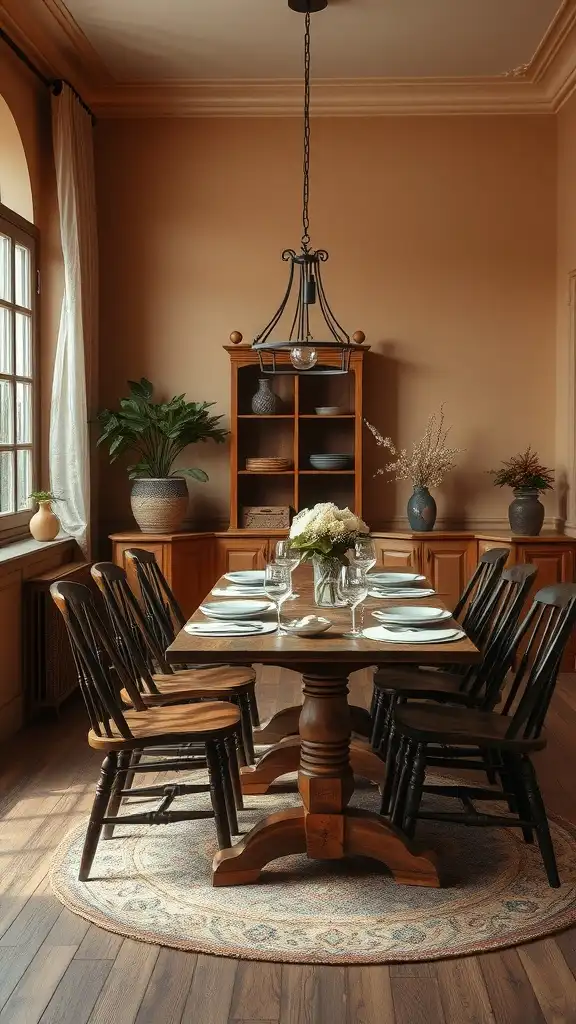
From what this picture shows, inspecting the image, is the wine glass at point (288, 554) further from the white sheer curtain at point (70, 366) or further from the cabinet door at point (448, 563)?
the cabinet door at point (448, 563)

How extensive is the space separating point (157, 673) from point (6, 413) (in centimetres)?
196

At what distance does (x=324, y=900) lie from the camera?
3041mm

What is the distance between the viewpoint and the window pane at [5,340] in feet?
18.0

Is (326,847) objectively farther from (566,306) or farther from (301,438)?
(566,306)

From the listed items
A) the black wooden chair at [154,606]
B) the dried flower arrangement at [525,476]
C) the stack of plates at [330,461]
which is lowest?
the black wooden chair at [154,606]

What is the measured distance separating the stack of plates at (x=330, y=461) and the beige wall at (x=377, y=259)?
39 centimetres

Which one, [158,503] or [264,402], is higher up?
[264,402]

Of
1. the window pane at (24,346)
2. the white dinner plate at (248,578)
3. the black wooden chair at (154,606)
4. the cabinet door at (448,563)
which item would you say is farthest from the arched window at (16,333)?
the cabinet door at (448,563)

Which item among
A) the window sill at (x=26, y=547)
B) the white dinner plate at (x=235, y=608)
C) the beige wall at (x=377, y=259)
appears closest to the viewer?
the white dinner plate at (x=235, y=608)

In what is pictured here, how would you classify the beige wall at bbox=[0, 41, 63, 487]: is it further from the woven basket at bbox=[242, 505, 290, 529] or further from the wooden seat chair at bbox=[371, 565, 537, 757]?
the wooden seat chair at bbox=[371, 565, 537, 757]

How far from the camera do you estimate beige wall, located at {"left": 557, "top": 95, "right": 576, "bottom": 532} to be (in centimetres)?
634

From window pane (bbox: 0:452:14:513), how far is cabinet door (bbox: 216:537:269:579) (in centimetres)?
142

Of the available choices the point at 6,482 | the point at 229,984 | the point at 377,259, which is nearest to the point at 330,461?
the point at 377,259

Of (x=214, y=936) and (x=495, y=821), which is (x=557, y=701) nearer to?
(x=495, y=821)
